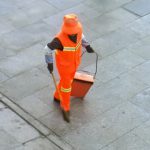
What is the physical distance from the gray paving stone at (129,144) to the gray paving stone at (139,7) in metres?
4.16

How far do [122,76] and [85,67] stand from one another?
77 centimetres

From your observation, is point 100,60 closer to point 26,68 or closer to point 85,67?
point 85,67

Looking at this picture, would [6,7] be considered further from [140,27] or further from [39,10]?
[140,27]

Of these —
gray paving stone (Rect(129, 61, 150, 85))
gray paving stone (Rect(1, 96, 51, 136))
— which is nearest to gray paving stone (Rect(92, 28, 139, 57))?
gray paving stone (Rect(129, 61, 150, 85))

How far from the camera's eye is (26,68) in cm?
987

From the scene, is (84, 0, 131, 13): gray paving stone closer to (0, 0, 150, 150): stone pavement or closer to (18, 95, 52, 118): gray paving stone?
(0, 0, 150, 150): stone pavement

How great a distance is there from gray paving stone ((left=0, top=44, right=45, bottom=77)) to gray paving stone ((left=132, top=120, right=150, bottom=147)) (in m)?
2.56

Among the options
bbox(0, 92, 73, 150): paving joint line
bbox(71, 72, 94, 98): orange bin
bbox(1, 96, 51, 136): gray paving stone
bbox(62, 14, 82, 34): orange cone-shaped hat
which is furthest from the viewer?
bbox(71, 72, 94, 98): orange bin

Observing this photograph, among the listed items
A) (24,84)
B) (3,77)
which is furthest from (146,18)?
(3,77)

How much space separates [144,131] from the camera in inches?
334

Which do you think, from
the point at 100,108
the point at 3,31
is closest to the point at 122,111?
the point at 100,108

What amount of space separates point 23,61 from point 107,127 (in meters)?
2.47

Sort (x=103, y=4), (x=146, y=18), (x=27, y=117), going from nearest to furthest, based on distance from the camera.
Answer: (x=27, y=117) < (x=146, y=18) < (x=103, y=4)

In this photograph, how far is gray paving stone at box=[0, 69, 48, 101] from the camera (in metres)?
9.27
